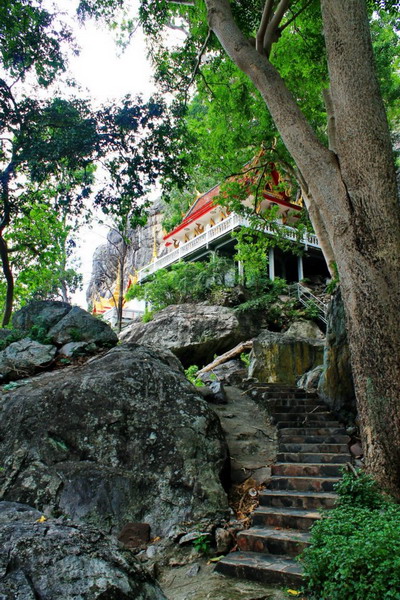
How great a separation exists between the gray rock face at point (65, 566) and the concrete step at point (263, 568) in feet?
8.23

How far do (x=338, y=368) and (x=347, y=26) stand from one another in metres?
5.46

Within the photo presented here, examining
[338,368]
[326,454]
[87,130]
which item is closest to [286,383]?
[338,368]

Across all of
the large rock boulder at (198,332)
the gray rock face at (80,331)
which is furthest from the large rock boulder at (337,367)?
the large rock boulder at (198,332)

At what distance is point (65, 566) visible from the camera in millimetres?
1673

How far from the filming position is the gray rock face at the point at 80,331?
332 inches

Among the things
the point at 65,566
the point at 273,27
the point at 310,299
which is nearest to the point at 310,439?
the point at 65,566

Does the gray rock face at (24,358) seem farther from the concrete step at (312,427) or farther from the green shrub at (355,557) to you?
the green shrub at (355,557)

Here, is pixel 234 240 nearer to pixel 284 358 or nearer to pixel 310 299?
pixel 310 299

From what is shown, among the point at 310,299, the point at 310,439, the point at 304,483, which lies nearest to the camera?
the point at 304,483

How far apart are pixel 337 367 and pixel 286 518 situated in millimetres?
3616

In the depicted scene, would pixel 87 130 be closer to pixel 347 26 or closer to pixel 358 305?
pixel 347 26

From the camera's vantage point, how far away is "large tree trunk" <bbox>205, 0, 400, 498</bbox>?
4754 mm

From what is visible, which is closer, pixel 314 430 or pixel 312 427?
pixel 314 430

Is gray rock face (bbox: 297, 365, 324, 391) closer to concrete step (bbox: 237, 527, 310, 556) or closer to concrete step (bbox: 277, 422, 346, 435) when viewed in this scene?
concrete step (bbox: 277, 422, 346, 435)
